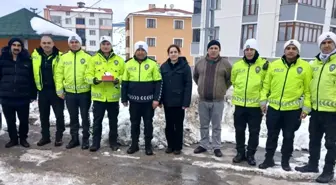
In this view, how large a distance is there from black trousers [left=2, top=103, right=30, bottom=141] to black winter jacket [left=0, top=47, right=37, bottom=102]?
15 centimetres

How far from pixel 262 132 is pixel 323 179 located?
97.1 inches

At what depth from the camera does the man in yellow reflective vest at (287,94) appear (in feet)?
13.9

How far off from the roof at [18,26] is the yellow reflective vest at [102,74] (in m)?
5.50

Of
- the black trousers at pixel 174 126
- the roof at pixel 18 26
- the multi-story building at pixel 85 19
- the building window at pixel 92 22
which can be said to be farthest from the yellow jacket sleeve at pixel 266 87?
the building window at pixel 92 22

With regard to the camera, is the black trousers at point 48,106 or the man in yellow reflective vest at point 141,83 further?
the black trousers at point 48,106

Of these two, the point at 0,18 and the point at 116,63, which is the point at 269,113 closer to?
the point at 116,63

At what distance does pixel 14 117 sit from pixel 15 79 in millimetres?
751

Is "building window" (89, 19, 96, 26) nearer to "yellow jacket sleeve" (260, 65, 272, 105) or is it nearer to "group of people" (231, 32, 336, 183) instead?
"group of people" (231, 32, 336, 183)

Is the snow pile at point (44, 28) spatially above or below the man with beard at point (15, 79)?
above

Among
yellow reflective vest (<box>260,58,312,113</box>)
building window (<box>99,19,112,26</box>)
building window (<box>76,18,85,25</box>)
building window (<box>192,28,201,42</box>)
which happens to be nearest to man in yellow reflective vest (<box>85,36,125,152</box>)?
yellow reflective vest (<box>260,58,312,113</box>)

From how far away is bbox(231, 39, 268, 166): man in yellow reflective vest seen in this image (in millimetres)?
4574

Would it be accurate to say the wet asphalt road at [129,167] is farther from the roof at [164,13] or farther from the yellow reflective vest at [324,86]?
the roof at [164,13]

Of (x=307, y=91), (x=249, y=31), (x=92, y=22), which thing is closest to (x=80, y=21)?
(x=92, y=22)

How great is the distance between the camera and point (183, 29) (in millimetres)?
40344
